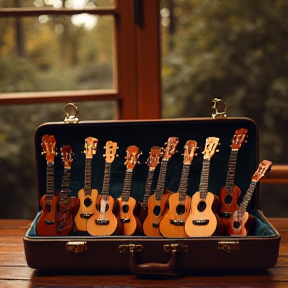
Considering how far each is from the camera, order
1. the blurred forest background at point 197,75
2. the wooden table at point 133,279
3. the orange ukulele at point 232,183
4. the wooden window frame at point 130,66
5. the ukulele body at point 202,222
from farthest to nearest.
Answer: the blurred forest background at point 197,75 < the wooden window frame at point 130,66 < the orange ukulele at point 232,183 < the ukulele body at point 202,222 < the wooden table at point 133,279

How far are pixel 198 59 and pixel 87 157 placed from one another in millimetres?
1659

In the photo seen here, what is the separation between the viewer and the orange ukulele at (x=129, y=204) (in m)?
1.87

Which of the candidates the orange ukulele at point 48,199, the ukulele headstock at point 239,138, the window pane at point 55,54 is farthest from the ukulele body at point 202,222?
the window pane at point 55,54

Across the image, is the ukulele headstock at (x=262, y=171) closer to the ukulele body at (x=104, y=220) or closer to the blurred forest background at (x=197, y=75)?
the ukulele body at (x=104, y=220)

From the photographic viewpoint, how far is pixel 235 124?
1947 millimetres

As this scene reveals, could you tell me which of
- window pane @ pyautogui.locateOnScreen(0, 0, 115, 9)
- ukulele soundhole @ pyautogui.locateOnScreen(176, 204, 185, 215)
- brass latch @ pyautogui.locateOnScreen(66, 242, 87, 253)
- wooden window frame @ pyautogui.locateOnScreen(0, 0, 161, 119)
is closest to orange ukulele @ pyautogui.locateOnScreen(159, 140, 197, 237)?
ukulele soundhole @ pyautogui.locateOnScreen(176, 204, 185, 215)

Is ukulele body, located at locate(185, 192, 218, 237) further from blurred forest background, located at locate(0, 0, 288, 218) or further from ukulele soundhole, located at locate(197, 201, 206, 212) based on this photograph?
blurred forest background, located at locate(0, 0, 288, 218)

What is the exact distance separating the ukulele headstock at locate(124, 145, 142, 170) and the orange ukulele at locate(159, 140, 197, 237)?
181mm

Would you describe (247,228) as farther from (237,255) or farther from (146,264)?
(146,264)

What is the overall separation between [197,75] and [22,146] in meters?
1.23

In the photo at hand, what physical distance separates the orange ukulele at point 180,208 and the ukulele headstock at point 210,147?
5 centimetres

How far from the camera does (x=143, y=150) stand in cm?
199

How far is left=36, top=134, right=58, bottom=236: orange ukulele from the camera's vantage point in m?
1.84

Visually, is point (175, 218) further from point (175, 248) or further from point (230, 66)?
point (230, 66)
